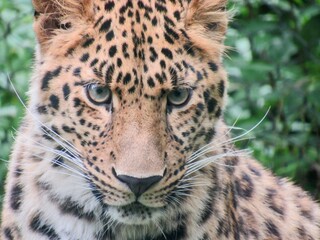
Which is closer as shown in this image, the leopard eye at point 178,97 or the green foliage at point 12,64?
the leopard eye at point 178,97

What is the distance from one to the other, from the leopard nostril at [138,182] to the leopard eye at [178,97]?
47cm

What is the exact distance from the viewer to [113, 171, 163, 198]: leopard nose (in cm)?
573

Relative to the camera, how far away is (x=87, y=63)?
19.8ft

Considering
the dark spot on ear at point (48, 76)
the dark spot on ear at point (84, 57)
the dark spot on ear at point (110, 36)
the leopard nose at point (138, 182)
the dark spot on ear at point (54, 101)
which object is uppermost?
the dark spot on ear at point (110, 36)

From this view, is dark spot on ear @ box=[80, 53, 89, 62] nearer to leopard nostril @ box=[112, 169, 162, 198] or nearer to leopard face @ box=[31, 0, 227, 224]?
leopard face @ box=[31, 0, 227, 224]

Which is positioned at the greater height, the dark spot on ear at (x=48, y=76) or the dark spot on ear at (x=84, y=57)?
the dark spot on ear at (x=84, y=57)

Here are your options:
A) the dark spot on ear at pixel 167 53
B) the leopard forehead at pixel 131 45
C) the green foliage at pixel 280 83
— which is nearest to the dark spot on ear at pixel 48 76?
the leopard forehead at pixel 131 45

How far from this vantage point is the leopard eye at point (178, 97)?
606 cm

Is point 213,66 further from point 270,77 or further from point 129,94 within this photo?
point 270,77

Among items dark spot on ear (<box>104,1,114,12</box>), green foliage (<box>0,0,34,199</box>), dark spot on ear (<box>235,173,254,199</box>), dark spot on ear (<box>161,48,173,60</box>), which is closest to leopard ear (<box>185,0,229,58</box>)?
dark spot on ear (<box>161,48,173,60</box>)

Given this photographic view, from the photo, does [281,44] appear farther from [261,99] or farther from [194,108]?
[194,108]

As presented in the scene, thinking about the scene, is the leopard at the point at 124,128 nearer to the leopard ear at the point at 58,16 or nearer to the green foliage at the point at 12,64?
the leopard ear at the point at 58,16

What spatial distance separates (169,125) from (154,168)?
376 mm

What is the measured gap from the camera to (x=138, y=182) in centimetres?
573
